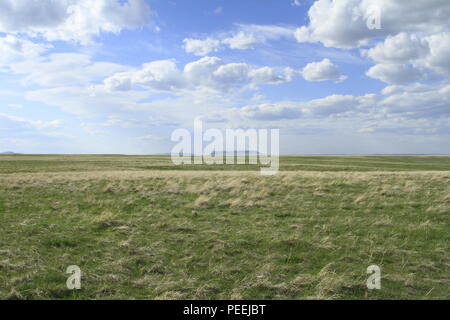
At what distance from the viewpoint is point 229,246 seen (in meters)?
9.27

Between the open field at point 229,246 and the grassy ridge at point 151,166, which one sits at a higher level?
the grassy ridge at point 151,166

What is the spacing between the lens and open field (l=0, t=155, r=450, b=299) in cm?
672

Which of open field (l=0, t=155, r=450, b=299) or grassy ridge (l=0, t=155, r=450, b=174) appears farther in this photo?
grassy ridge (l=0, t=155, r=450, b=174)

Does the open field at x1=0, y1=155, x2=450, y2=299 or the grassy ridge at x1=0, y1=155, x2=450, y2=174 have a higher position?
the grassy ridge at x1=0, y1=155, x2=450, y2=174

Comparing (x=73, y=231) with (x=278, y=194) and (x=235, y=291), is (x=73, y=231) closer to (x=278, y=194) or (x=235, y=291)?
(x=235, y=291)

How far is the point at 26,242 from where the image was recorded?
9.50m

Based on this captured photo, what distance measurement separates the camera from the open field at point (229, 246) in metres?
6.72

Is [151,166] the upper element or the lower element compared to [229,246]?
upper

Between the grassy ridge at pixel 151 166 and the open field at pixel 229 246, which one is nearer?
the open field at pixel 229 246

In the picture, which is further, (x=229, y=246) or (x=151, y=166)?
(x=151, y=166)
